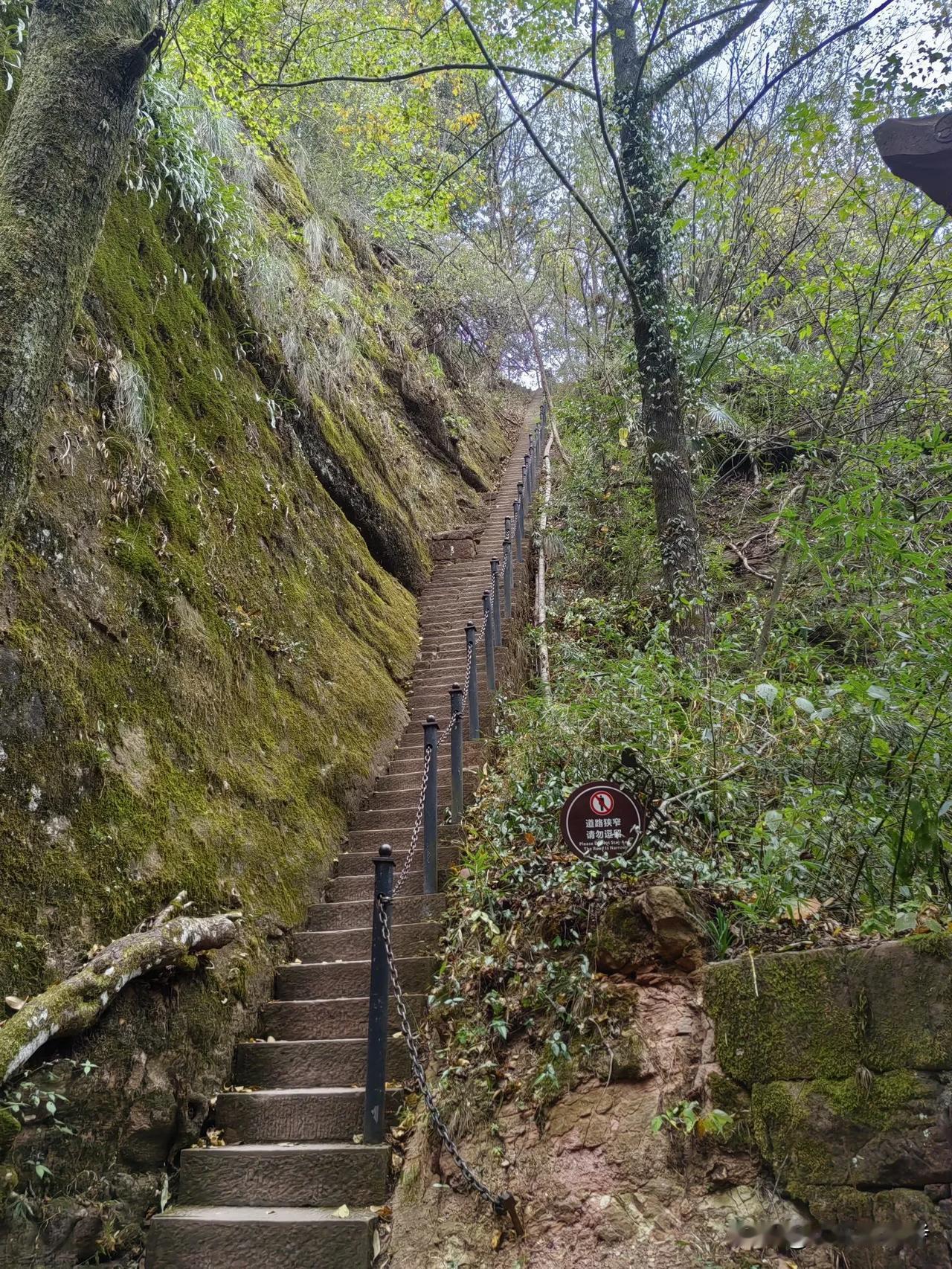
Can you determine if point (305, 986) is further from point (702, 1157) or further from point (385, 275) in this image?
point (385, 275)

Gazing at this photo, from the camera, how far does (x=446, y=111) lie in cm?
1852

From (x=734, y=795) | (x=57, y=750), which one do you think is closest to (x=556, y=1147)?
(x=734, y=795)

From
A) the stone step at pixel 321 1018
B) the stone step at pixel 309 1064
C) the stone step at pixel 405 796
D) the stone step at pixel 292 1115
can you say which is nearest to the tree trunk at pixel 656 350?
the stone step at pixel 405 796

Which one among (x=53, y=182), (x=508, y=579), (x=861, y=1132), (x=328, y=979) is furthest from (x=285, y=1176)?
(x=508, y=579)

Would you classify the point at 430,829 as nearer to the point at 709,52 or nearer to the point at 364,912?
the point at 364,912

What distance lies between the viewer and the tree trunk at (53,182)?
283 centimetres

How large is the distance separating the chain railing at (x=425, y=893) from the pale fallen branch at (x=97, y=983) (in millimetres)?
881

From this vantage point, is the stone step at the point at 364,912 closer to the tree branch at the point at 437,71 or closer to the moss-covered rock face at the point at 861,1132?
the moss-covered rock face at the point at 861,1132

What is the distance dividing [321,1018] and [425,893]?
0.99m

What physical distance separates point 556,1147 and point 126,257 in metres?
6.10

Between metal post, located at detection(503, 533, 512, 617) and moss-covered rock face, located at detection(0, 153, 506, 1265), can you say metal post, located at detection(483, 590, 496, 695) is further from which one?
metal post, located at detection(503, 533, 512, 617)

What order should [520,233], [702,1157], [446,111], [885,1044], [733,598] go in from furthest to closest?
[520,233]
[446,111]
[733,598]
[702,1157]
[885,1044]

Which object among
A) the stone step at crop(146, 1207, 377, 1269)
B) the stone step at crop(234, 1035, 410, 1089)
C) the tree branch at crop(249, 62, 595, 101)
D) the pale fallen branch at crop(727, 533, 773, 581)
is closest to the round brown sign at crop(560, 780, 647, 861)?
the stone step at crop(234, 1035, 410, 1089)

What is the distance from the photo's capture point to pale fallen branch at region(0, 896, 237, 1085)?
2.86m
